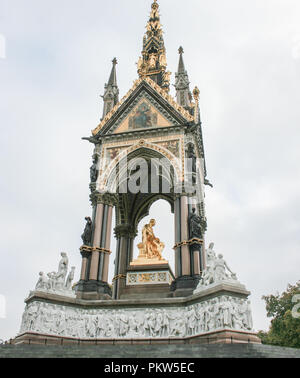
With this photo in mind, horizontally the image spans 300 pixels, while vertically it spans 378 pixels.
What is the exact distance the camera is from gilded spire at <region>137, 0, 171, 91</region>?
2383cm

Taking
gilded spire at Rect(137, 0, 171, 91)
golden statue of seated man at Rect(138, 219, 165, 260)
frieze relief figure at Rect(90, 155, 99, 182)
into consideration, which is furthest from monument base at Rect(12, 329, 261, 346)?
gilded spire at Rect(137, 0, 171, 91)

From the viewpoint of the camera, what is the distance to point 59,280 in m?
15.3

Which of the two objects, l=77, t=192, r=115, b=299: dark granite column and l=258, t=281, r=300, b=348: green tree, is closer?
l=77, t=192, r=115, b=299: dark granite column

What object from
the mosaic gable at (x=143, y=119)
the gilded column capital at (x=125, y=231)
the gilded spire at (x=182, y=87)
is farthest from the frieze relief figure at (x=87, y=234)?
the gilded spire at (x=182, y=87)

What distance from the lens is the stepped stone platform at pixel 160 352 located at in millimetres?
9539

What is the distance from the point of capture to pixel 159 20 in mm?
28344

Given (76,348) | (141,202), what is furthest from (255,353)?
(141,202)

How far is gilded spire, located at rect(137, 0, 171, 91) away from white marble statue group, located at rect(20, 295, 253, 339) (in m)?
13.9

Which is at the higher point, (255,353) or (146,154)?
(146,154)

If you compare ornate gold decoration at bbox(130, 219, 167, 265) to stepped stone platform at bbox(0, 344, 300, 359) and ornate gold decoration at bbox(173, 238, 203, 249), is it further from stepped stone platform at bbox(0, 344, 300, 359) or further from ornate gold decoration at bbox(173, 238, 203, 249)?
stepped stone platform at bbox(0, 344, 300, 359)

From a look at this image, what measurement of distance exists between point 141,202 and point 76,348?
1328 centimetres

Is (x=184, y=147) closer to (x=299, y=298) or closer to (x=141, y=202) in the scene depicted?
(x=141, y=202)

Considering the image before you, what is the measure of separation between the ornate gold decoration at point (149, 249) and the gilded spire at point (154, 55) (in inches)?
375

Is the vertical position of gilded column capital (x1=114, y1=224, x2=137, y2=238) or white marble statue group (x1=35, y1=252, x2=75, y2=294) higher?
gilded column capital (x1=114, y1=224, x2=137, y2=238)
